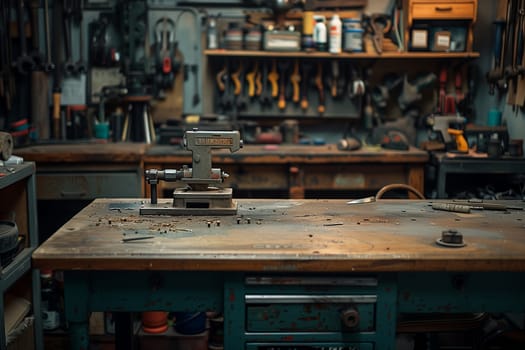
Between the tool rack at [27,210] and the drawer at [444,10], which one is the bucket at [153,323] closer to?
the tool rack at [27,210]

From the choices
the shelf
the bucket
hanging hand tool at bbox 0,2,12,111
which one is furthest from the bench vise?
hanging hand tool at bbox 0,2,12,111

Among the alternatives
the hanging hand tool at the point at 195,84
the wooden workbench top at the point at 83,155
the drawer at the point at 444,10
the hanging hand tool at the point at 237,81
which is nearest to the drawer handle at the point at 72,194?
the wooden workbench top at the point at 83,155

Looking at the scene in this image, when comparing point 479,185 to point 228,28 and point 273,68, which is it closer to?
point 273,68

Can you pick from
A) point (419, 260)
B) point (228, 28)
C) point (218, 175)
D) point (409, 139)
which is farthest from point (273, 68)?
point (419, 260)

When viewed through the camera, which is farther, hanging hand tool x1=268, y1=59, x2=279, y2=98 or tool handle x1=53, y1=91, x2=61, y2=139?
hanging hand tool x1=268, y1=59, x2=279, y2=98

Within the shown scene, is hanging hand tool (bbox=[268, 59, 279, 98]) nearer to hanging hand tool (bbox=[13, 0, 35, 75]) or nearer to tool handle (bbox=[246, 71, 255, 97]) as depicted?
tool handle (bbox=[246, 71, 255, 97])

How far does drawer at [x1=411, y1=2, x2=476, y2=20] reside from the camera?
3.93m

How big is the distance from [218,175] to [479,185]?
7.74 feet

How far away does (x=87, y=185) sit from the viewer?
351cm

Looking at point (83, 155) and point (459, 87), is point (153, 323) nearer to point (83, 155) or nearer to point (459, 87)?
point (83, 155)

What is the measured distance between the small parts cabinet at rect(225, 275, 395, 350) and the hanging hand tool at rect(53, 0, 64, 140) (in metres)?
2.65

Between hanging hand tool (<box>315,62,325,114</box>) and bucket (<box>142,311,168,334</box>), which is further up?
hanging hand tool (<box>315,62,325,114</box>)

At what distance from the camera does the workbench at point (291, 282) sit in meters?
1.69

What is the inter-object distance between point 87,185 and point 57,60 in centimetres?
105
